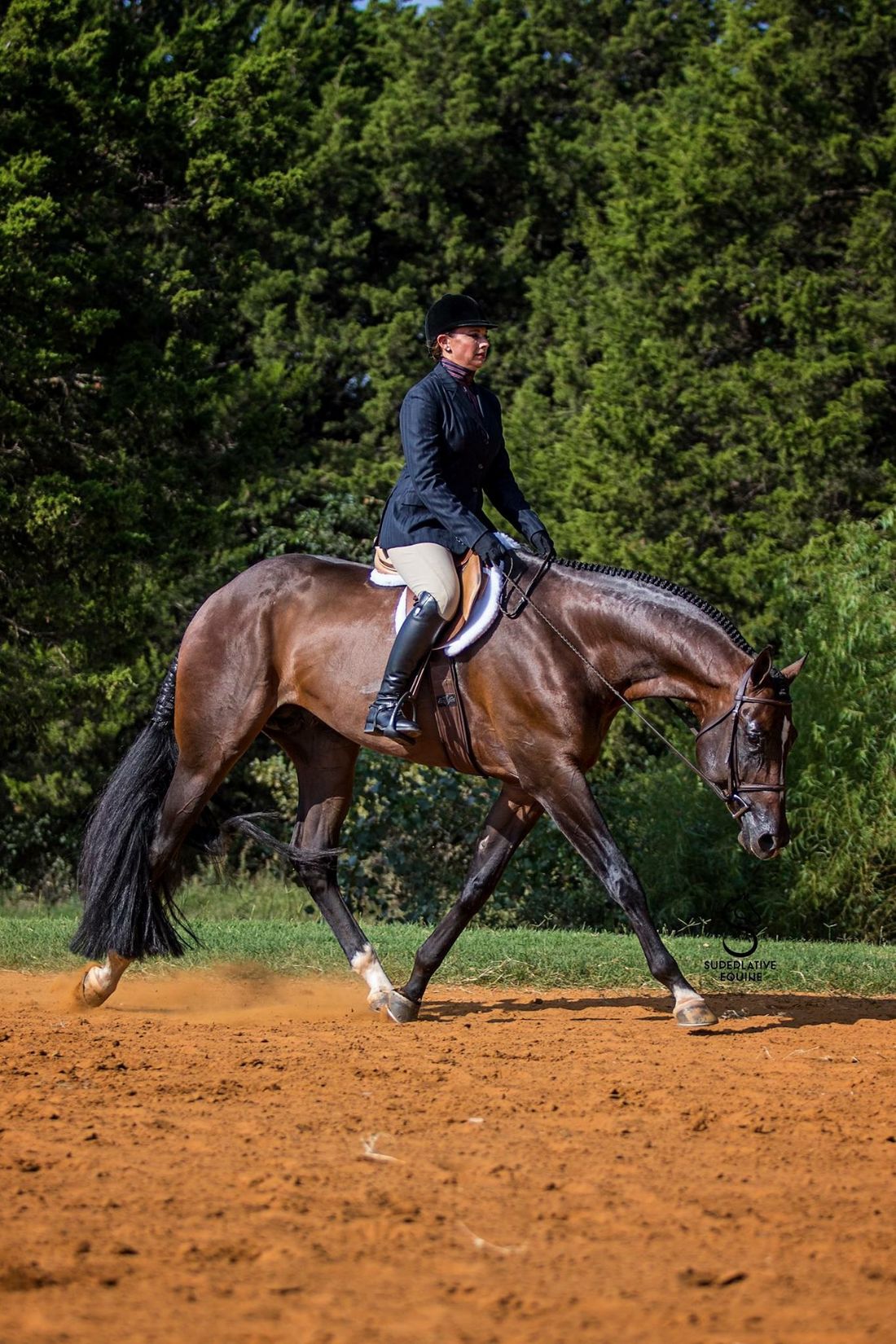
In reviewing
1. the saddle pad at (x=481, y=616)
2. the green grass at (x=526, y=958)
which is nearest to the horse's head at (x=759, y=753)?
the saddle pad at (x=481, y=616)

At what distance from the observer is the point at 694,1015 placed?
6574 millimetres

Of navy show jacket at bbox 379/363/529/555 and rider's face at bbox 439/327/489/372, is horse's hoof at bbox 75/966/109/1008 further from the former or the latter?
rider's face at bbox 439/327/489/372

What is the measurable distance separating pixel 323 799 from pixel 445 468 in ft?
6.37

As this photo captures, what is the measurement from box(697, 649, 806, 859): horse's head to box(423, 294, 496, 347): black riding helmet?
2170 millimetres

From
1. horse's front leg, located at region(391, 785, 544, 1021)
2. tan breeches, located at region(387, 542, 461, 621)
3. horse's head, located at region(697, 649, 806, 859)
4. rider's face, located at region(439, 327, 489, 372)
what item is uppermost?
rider's face, located at region(439, 327, 489, 372)

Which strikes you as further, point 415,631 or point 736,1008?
point 736,1008

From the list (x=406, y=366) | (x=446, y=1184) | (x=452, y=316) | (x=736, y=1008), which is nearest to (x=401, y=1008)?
(x=736, y=1008)

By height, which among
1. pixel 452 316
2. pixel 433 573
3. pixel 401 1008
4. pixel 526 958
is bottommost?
→ pixel 526 958

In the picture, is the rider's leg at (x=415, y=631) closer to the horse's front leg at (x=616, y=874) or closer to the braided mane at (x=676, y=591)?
the braided mane at (x=676, y=591)

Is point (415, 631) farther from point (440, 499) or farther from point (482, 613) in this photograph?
point (440, 499)

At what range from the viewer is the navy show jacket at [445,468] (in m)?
7.03

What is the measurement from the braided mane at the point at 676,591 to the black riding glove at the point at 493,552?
0.28 metres

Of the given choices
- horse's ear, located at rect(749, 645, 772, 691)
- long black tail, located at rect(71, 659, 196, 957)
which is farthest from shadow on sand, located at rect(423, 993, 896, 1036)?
horse's ear, located at rect(749, 645, 772, 691)

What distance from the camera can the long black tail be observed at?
740cm
